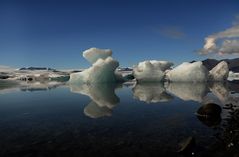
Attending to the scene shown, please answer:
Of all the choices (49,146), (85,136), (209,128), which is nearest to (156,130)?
(209,128)

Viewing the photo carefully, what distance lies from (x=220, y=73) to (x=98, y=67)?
27109 mm

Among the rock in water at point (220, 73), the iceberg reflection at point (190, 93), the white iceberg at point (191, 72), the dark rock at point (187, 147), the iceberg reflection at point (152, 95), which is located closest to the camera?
the dark rock at point (187, 147)

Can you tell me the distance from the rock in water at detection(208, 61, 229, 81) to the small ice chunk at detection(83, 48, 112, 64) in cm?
2318

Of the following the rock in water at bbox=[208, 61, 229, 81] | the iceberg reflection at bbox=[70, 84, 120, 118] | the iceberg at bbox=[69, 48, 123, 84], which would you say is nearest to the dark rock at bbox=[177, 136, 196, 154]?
the iceberg reflection at bbox=[70, 84, 120, 118]

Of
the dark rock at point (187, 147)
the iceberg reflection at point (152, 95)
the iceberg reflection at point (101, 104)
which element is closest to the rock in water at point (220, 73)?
the iceberg reflection at point (152, 95)

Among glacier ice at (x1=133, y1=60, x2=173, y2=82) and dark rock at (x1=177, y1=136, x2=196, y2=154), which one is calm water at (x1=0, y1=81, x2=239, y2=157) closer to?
dark rock at (x1=177, y1=136, x2=196, y2=154)

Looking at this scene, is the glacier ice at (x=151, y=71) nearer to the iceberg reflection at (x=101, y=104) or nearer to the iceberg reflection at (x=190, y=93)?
the iceberg reflection at (x=190, y=93)

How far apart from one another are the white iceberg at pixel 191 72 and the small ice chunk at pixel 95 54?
1543 cm

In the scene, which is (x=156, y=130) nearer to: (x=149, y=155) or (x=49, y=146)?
(x=149, y=155)

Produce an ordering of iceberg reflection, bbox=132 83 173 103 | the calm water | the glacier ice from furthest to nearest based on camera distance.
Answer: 1. the glacier ice
2. iceberg reflection, bbox=132 83 173 103
3. the calm water

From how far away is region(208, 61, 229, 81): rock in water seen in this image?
199ft

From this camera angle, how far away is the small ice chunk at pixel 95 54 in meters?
58.5

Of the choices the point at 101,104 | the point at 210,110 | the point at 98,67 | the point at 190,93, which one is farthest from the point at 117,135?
the point at 98,67

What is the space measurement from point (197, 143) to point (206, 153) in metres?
1.42
